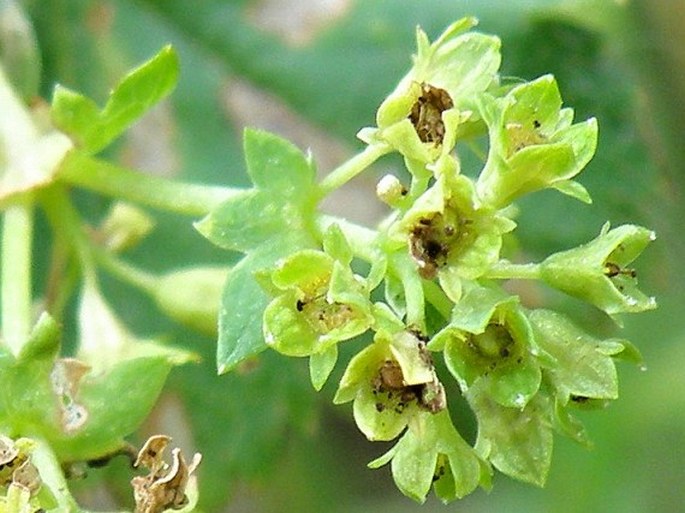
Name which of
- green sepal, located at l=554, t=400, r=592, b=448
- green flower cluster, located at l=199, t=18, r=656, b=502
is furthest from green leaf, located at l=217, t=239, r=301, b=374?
green sepal, located at l=554, t=400, r=592, b=448

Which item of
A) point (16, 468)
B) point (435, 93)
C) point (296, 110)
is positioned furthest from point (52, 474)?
point (296, 110)

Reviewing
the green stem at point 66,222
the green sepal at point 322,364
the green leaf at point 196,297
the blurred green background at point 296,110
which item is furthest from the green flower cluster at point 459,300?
the blurred green background at point 296,110

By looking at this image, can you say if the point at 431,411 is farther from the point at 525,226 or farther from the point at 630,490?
the point at 630,490

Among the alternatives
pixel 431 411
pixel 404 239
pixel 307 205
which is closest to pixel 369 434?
pixel 431 411

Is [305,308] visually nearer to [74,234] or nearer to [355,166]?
[355,166]

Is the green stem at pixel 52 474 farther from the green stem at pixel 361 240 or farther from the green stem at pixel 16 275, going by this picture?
the green stem at pixel 361 240

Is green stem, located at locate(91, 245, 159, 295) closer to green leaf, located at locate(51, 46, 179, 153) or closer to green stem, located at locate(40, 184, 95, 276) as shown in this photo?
green stem, located at locate(40, 184, 95, 276)
